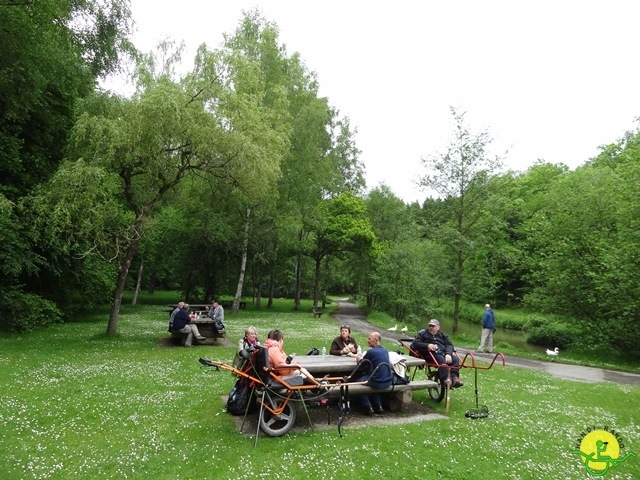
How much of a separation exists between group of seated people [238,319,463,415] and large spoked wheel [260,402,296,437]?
57cm

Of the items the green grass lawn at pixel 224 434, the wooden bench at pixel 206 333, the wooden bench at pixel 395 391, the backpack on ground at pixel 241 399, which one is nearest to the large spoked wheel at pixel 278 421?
the green grass lawn at pixel 224 434

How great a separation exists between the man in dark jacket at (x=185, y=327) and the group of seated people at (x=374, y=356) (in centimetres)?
631

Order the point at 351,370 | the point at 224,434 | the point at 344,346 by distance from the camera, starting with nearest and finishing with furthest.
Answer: the point at 224,434
the point at 351,370
the point at 344,346

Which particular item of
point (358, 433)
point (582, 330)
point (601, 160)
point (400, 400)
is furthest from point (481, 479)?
point (601, 160)

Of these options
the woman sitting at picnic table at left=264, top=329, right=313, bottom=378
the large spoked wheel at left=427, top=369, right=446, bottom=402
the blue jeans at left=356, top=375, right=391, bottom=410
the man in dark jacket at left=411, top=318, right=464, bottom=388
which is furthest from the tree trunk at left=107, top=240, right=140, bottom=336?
the large spoked wheel at left=427, top=369, right=446, bottom=402

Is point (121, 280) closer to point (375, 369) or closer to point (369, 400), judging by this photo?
point (369, 400)

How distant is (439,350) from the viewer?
28.0 feet

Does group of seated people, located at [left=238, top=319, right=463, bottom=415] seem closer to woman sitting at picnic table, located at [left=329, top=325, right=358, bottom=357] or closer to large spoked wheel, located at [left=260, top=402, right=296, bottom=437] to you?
woman sitting at picnic table, located at [left=329, top=325, right=358, bottom=357]

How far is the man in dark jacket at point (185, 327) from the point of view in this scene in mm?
14219

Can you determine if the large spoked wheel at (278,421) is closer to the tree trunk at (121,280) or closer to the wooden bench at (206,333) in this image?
the wooden bench at (206,333)

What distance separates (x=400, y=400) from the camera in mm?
7738

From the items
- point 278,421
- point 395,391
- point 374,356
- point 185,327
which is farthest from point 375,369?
point 185,327

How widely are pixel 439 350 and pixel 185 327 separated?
30.2 feet

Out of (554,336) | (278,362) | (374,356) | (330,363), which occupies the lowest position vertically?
(554,336)
